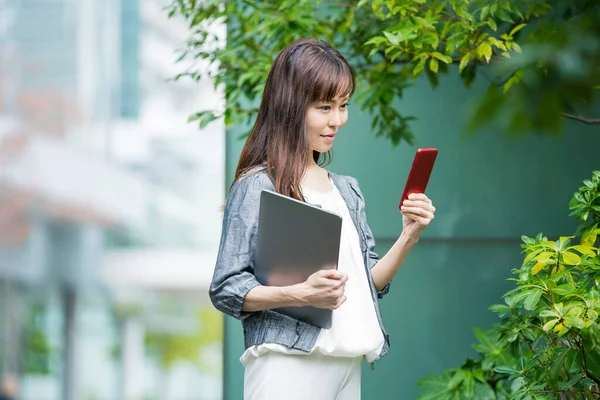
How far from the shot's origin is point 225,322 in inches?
146

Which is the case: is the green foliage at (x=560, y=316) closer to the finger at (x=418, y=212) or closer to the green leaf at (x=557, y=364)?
the green leaf at (x=557, y=364)

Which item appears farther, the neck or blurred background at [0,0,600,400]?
blurred background at [0,0,600,400]

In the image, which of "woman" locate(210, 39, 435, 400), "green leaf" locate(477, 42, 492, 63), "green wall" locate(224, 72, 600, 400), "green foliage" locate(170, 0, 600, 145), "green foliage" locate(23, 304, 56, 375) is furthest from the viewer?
"green foliage" locate(23, 304, 56, 375)

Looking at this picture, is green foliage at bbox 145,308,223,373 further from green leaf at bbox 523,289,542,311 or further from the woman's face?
the woman's face

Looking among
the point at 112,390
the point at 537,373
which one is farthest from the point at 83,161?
the point at 537,373

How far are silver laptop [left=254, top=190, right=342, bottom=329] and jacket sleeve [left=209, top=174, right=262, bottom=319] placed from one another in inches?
1.3

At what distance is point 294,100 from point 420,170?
0.28 m

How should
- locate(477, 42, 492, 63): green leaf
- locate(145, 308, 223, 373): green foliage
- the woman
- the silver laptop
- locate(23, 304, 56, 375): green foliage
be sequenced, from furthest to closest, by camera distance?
1. locate(23, 304, 56, 375): green foliage
2. locate(145, 308, 223, 373): green foliage
3. locate(477, 42, 492, 63): green leaf
4. the woman
5. the silver laptop

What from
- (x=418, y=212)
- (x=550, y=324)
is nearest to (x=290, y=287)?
(x=418, y=212)

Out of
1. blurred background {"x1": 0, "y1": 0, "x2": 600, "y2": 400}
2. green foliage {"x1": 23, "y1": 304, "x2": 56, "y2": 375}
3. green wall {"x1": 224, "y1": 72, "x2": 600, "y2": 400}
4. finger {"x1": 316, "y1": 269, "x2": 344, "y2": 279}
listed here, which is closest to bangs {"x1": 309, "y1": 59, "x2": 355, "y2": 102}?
finger {"x1": 316, "y1": 269, "x2": 344, "y2": 279}

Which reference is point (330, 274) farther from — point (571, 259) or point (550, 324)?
point (571, 259)

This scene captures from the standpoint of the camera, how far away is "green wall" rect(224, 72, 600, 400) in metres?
3.60

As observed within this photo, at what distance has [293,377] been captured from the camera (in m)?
1.64

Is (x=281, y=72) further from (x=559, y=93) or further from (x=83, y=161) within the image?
(x=83, y=161)
